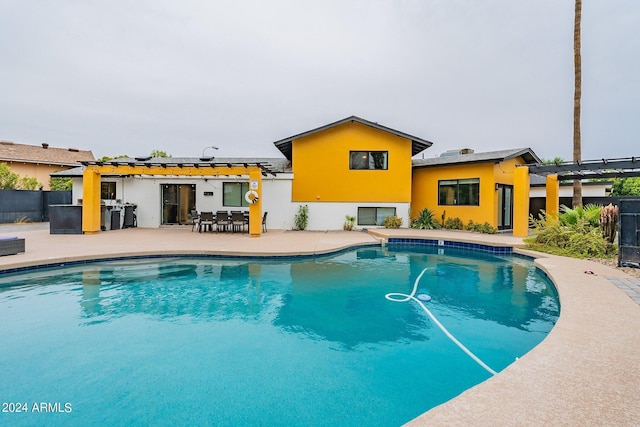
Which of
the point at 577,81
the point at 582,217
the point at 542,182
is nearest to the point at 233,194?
the point at 582,217

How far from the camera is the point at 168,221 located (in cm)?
1661

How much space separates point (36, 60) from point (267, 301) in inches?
713

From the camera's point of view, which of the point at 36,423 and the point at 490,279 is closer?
the point at 36,423

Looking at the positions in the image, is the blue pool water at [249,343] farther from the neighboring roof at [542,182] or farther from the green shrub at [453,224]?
the neighboring roof at [542,182]

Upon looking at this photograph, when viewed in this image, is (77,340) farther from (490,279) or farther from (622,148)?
(622,148)

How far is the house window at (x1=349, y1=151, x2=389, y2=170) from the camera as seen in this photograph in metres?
16.3

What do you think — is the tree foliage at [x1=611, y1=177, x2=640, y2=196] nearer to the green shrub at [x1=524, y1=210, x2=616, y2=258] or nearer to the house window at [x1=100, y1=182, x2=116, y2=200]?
the green shrub at [x1=524, y1=210, x2=616, y2=258]

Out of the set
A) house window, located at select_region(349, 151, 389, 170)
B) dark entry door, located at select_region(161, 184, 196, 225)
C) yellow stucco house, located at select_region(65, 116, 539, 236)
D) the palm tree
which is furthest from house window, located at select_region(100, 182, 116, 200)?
the palm tree

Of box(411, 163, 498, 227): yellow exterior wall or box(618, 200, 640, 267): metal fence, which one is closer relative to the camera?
box(618, 200, 640, 267): metal fence

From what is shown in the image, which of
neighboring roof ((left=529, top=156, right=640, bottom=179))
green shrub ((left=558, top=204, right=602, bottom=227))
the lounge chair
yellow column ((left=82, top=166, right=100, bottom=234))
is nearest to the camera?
the lounge chair

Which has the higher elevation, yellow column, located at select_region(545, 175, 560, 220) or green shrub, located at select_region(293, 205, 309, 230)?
yellow column, located at select_region(545, 175, 560, 220)

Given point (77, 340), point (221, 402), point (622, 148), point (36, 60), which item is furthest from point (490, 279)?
point (622, 148)

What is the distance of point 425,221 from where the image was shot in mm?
16000

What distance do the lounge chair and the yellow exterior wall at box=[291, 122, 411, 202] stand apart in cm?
1098
